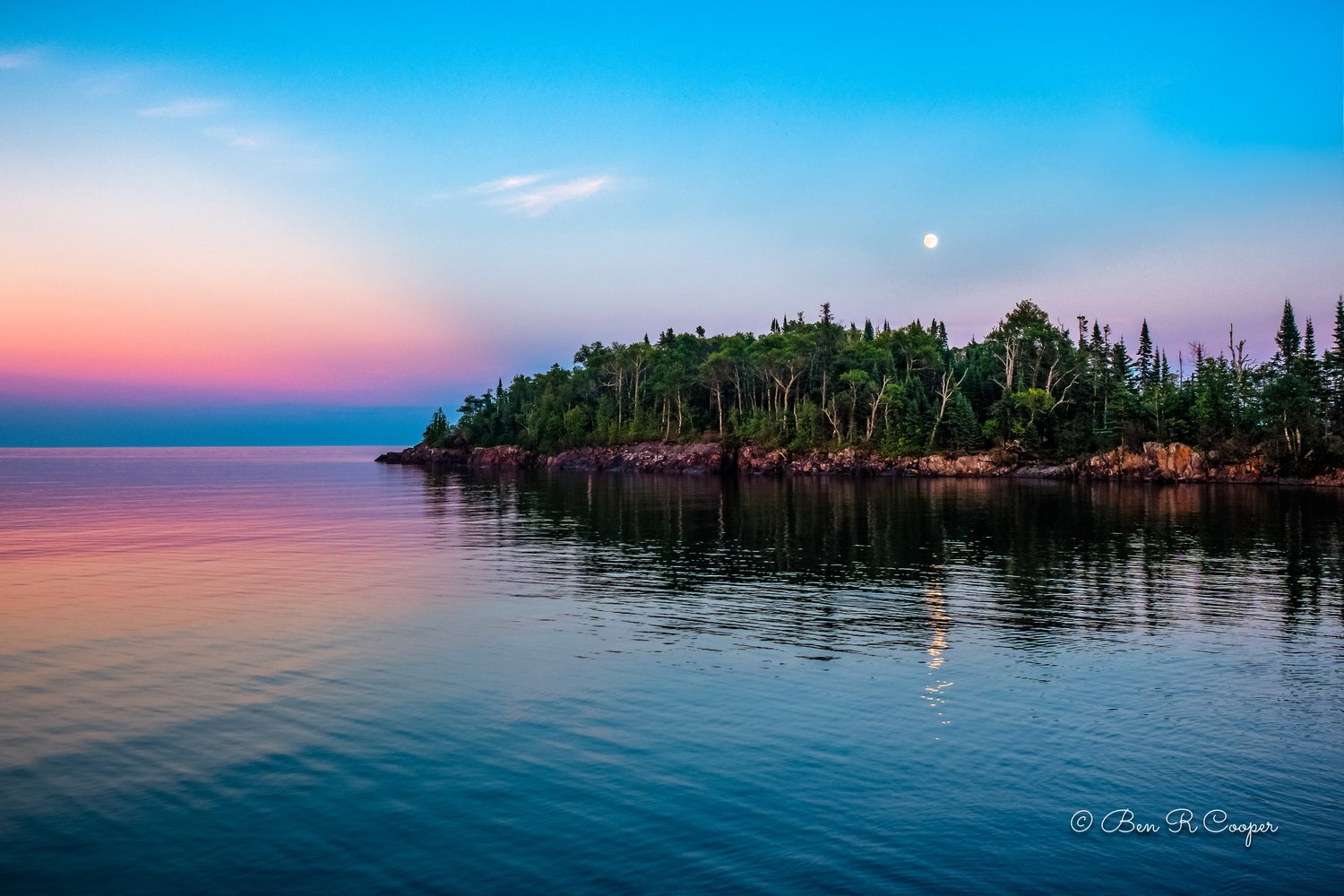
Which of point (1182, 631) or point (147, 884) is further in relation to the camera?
point (1182, 631)

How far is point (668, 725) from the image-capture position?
18688 mm

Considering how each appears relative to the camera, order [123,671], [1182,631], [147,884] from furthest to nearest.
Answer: [1182,631] < [123,671] < [147,884]

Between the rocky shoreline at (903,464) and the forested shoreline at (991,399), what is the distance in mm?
2100

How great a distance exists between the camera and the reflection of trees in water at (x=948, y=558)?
3083 cm

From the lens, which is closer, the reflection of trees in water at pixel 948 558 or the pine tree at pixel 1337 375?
the reflection of trees in water at pixel 948 558

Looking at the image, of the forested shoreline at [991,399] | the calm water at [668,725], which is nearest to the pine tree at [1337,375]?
the forested shoreline at [991,399]

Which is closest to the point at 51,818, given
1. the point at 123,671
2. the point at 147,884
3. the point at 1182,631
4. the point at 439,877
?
the point at 147,884

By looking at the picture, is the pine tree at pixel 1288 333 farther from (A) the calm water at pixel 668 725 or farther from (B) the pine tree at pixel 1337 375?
(A) the calm water at pixel 668 725

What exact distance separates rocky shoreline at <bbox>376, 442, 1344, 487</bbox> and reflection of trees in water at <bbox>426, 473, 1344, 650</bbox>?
A: 76.3ft

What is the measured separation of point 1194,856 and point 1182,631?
17759 mm

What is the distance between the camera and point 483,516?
75688 mm

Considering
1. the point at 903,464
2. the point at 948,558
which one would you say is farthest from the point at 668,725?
the point at 903,464

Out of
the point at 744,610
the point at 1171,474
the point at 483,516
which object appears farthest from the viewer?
the point at 1171,474

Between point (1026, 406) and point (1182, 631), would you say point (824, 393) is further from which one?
point (1182, 631)
